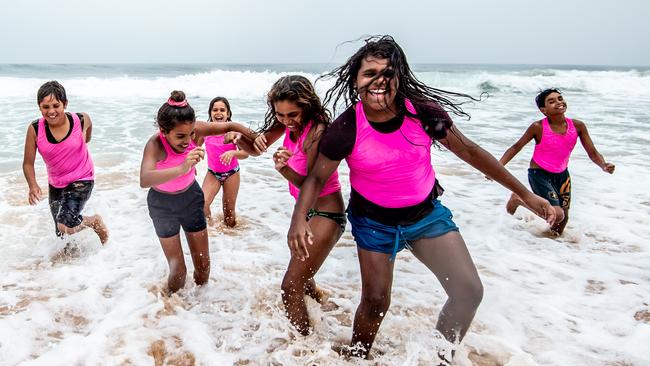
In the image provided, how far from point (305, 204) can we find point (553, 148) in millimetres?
3849

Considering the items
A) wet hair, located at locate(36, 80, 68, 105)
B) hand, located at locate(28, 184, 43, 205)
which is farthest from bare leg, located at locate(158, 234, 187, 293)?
wet hair, located at locate(36, 80, 68, 105)

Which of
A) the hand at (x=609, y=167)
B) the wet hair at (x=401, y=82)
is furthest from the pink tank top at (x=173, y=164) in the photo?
the hand at (x=609, y=167)

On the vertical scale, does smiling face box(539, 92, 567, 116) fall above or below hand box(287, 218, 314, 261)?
above

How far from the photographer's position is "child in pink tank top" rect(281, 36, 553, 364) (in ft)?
→ 8.30

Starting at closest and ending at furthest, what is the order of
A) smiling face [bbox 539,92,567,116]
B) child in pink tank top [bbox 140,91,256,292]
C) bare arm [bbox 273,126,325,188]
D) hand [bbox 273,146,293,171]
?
hand [bbox 273,146,293,171] → bare arm [bbox 273,126,325,188] → child in pink tank top [bbox 140,91,256,292] → smiling face [bbox 539,92,567,116]

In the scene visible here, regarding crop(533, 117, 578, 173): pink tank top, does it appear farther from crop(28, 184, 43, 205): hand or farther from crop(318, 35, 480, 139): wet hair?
crop(28, 184, 43, 205): hand

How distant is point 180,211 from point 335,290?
4.78ft

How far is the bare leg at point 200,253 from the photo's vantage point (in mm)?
3764

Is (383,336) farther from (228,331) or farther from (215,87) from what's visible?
(215,87)

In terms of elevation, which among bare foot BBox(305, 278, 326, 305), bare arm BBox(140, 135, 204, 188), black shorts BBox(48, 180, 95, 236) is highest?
bare arm BBox(140, 135, 204, 188)

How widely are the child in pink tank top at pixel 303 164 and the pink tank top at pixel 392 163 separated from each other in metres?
0.33

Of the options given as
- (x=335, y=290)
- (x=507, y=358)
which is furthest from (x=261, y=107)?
(x=507, y=358)

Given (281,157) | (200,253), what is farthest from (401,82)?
(200,253)

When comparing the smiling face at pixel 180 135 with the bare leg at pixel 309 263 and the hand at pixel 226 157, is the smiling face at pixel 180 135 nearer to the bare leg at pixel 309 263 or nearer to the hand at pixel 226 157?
the hand at pixel 226 157
